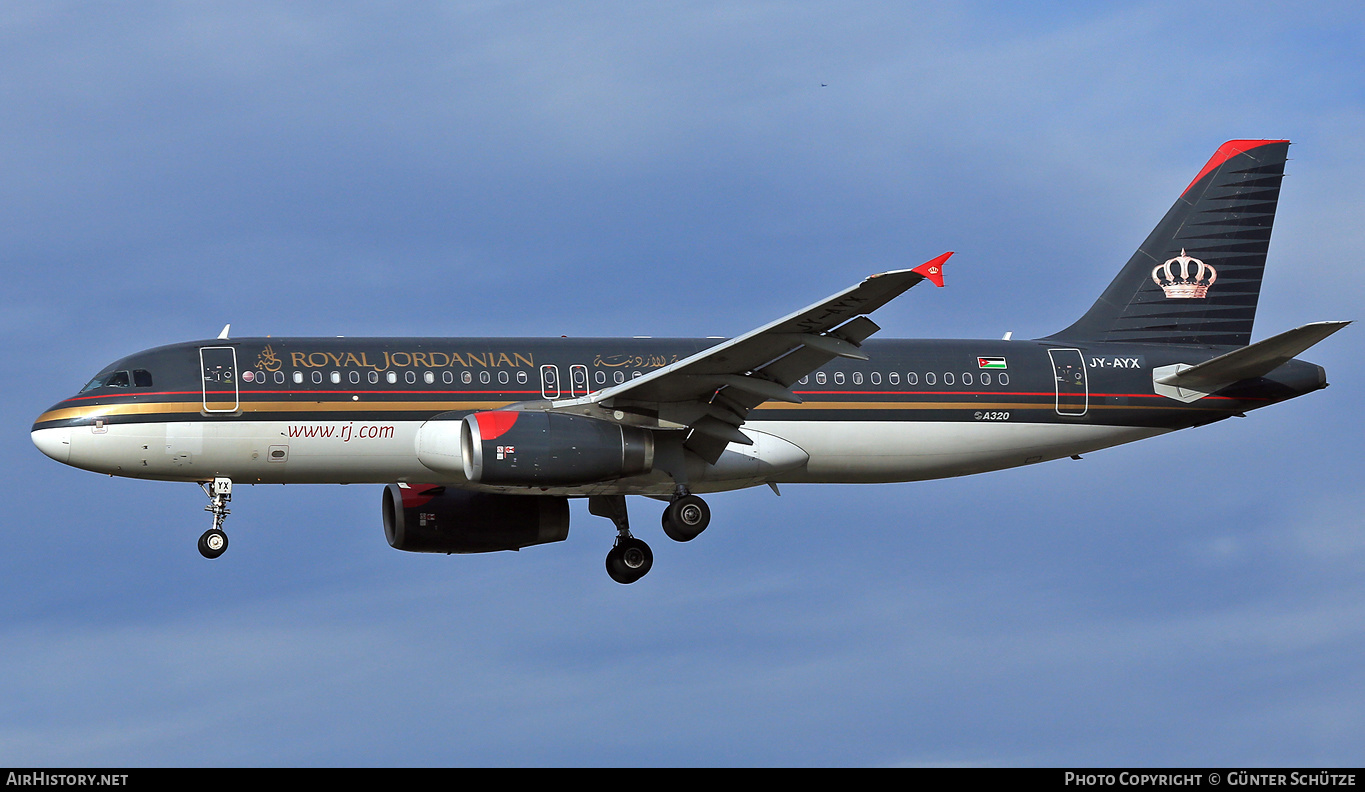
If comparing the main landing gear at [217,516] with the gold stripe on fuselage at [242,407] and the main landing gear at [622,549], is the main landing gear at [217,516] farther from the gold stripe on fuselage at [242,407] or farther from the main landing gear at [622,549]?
the main landing gear at [622,549]

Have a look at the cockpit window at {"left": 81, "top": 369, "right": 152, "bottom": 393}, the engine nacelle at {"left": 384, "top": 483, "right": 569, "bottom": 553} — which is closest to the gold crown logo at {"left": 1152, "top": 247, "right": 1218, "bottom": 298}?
the engine nacelle at {"left": 384, "top": 483, "right": 569, "bottom": 553}

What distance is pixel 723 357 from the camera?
32312mm

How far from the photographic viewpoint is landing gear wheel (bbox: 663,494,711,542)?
115 feet

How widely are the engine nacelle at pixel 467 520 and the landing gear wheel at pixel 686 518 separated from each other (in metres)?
4.22

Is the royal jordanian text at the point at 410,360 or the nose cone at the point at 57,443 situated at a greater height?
the royal jordanian text at the point at 410,360

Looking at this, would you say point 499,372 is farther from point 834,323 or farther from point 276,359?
point 834,323

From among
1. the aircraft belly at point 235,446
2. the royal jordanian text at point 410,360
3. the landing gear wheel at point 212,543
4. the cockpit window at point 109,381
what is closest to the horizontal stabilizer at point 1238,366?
the royal jordanian text at point 410,360

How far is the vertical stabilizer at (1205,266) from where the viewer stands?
40719mm

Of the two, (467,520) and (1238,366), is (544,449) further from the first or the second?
(1238,366)

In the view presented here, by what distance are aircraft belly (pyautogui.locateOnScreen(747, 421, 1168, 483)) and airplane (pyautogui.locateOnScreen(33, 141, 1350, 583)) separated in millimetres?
45

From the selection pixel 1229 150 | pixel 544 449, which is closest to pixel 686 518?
pixel 544 449
